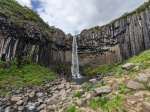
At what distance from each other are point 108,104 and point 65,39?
89.5ft

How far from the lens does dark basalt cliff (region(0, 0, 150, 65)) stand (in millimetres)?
17281

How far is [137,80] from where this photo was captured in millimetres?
4523

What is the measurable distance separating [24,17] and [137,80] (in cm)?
2187

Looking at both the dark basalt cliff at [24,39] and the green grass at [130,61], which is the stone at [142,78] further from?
the dark basalt cliff at [24,39]

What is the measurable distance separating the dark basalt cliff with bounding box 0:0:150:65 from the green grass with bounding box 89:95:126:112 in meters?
15.6

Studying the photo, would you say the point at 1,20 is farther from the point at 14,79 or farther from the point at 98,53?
the point at 98,53

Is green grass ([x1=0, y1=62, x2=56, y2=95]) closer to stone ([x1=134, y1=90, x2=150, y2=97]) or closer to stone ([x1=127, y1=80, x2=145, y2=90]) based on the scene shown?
stone ([x1=127, y1=80, x2=145, y2=90])

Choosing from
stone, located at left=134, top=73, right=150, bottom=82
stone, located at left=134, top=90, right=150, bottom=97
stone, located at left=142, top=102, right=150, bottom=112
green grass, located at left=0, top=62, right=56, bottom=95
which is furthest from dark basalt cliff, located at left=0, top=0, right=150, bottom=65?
stone, located at left=142, top=102, right=150, bottom=112

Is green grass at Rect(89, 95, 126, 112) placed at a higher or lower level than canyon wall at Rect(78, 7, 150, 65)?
lower

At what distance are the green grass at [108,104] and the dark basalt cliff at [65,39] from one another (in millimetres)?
15563

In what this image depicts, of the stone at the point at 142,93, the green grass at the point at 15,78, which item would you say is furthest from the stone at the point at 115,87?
the green grass at the point at 15,78

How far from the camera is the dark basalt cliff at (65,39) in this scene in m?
17.3

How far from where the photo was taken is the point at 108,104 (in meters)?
3.91

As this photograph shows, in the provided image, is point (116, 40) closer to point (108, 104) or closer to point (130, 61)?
point (130, 61)
